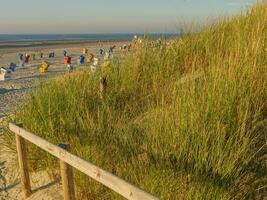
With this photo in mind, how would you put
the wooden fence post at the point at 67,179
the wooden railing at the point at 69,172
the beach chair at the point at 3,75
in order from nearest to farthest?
1. the wooden railing at the point at 69,172
2. the wooden fence post at the point at 67,179
3. the beach chair at the point at 3,75

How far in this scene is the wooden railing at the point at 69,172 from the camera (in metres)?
2.31

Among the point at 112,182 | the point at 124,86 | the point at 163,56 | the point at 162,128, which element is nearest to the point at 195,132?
the point at 162,128

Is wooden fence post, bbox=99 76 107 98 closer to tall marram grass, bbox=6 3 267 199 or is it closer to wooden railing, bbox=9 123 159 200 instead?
tall marram grass, bbox=6 3 267 199

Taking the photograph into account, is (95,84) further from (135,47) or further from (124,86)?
(135,47)

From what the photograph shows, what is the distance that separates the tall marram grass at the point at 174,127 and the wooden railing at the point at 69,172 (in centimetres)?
43

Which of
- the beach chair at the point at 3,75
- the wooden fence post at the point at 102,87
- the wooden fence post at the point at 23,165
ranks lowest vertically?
the beach chair at the point at 3,75

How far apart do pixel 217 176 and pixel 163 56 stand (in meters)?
3.62

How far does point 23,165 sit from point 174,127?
2.27 metres

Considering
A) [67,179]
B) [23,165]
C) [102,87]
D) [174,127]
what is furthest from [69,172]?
[102,87]

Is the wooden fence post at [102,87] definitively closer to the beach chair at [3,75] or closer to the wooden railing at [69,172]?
the wooden railing at [69,172]

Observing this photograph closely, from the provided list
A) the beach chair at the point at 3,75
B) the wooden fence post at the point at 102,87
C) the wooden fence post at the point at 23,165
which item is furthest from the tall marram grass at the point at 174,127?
the beach chair at the point at 3,75

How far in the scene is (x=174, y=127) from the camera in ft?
10.4

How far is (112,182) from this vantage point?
2527 mm

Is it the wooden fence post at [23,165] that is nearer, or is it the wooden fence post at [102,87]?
the wooden fence post at [23,165]
